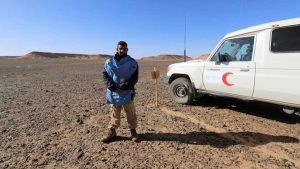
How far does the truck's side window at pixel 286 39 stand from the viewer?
5.48m

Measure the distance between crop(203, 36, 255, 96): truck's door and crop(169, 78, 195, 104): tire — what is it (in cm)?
65

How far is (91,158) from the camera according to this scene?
4496 millimetres

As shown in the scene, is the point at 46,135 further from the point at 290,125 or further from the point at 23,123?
the point at 290,125

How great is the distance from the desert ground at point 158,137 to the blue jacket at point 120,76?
33.9 inches

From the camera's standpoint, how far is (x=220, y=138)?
538 centimetres

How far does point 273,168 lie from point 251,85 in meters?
2.43

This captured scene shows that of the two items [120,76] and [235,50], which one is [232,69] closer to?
[235,50]

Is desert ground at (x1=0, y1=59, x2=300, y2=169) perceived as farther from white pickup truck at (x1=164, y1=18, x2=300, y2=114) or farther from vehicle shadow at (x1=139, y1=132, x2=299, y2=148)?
white pickup truck at (x1=164, y1=18, x2=300, y2=114)

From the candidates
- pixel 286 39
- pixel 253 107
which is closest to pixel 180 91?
pixel 253 107

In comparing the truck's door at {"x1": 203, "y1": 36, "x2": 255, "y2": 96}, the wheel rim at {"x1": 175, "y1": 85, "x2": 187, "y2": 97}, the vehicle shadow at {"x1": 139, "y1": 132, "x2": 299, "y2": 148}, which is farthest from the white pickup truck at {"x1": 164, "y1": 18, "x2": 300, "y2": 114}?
the vehicle shadow at {"x1": 139, "y1": 132, "x2": 299, "y2": 148}

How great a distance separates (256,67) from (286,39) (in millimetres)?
821

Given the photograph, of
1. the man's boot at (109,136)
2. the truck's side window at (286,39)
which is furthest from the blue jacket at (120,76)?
the truck's side window at (286,39)

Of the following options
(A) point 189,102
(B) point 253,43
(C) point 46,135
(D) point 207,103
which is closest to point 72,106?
(C) point 46,135

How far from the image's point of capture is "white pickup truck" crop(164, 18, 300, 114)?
5.52 meters
